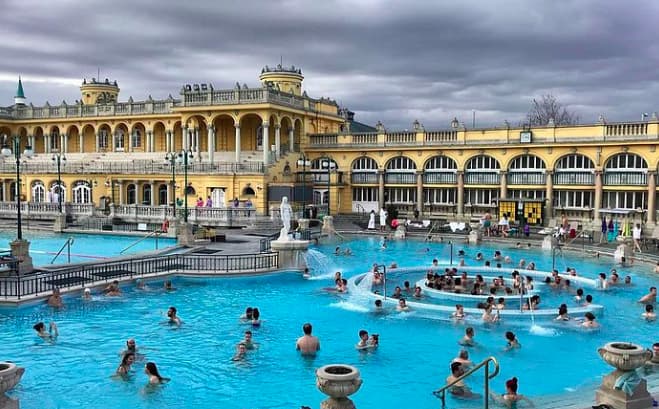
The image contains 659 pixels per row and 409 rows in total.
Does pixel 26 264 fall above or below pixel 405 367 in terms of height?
above

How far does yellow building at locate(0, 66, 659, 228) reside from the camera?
44.2 m

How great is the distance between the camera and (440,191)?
51.4 metres

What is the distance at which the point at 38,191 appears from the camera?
58.2 m

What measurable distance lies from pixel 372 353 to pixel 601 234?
2778cm

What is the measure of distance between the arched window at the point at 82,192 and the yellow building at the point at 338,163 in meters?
0.13

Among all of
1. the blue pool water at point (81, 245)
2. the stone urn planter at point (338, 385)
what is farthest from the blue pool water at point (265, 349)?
the blue pool water at point (81, 245)

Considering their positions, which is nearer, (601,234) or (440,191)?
(601,234)

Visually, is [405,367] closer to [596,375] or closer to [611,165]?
[596,375]

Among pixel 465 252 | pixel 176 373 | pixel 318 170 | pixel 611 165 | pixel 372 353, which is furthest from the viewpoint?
pixel 318 170

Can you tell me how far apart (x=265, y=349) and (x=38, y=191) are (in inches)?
1925

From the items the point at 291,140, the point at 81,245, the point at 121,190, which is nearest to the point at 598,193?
the point at 291,140

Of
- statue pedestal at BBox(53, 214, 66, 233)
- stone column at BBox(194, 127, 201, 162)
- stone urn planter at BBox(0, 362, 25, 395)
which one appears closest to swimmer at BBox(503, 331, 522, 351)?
stone urn planter at BBox(0, 362, 25, 395)

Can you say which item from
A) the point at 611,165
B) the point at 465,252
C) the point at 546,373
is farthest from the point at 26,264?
the point at 611,165

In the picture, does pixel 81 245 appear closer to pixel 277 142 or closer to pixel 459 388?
pixel 277 142
